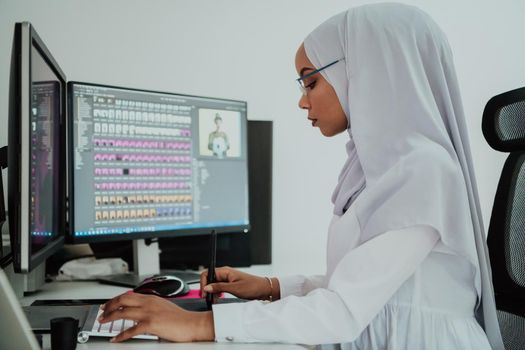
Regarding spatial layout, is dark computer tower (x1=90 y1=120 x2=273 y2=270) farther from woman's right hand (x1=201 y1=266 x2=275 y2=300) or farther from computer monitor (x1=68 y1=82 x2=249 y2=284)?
woman's right hand (x1=201 y1=266 x2=275 y2=300)

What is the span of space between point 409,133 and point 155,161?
A: 2.45ft

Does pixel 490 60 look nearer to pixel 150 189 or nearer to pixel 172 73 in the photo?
pixel 172 73

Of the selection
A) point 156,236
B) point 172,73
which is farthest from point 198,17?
point 156,236

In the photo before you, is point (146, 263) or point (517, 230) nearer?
point (517, 230)

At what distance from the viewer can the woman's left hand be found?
74 centimetres

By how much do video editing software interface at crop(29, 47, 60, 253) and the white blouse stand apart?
0.37 meters

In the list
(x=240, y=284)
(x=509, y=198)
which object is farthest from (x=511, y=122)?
(x=240, y=284)

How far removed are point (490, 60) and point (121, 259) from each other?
172 centimetres

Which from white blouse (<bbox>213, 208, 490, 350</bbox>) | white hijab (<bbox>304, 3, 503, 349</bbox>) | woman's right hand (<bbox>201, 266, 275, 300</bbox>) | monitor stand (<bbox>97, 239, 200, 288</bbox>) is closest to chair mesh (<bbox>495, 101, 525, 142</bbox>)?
white hijab (<bbox>304, 3, 503, 349</bbox>)

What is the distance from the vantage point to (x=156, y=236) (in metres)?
1.36

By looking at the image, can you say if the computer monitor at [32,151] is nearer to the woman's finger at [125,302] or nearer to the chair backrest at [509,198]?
the woman's finger at [125,302]

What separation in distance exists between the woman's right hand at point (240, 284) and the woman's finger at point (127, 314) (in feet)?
0.99

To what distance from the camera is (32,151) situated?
2.63 feet

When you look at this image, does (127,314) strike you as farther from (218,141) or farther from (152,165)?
(218,141)
